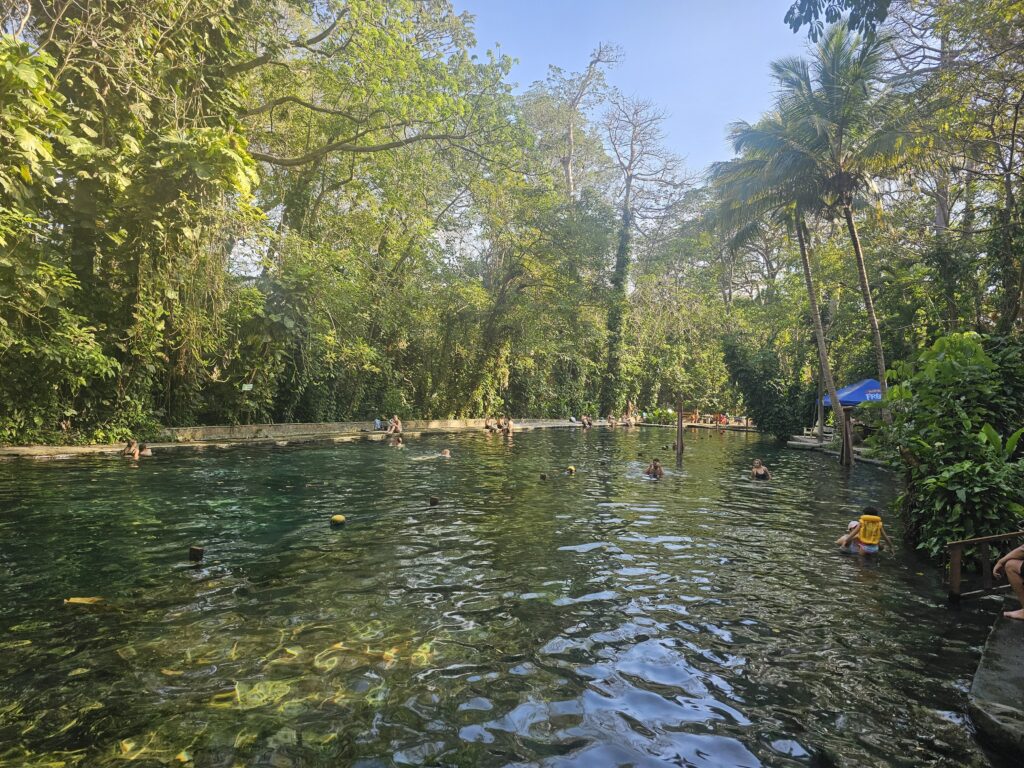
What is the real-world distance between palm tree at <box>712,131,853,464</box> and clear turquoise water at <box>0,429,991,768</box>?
54.3ft

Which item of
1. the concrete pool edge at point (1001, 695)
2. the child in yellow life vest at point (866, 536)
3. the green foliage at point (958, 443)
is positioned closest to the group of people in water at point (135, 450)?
the child in yellow life vest at point (866, 536)

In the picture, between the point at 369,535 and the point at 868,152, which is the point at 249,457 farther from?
the point at 868,152

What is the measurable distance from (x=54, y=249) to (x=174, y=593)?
44.5ft

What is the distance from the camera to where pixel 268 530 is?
30.8 feet

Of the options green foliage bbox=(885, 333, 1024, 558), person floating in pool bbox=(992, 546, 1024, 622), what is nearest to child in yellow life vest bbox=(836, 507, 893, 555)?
green foliage bbox=(885, 333, 1024, 558)

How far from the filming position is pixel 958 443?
8.37 metres

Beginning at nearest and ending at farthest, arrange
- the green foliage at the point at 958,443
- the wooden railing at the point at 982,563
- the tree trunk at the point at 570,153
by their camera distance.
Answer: the wooden railing at the point at 982,563 < the green foliage at the point at 958,443 < the tree trunk at the point at 570,153

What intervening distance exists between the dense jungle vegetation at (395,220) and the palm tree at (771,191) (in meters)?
0.14

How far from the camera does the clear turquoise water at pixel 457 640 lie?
3.79m

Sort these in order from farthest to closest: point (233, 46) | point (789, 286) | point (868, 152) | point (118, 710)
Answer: point (789, 286), point (868, 152), point (233, 46), point (118, 710)

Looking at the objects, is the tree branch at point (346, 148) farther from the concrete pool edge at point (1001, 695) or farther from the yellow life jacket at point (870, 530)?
the concrete pool edge at point (1001, 695)

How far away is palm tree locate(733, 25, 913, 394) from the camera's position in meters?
20.9

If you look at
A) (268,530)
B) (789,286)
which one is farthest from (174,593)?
(789,286)

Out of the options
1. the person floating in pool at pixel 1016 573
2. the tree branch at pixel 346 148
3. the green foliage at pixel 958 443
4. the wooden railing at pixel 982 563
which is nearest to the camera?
the person floating in pool at pixel 1016 573
